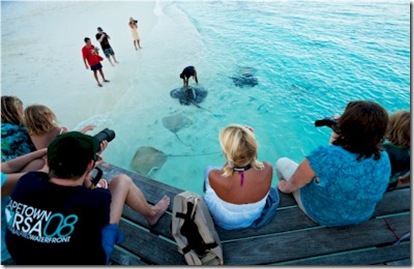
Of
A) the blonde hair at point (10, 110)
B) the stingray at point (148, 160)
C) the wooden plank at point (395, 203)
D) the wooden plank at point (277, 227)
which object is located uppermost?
the blonde hair at point (10, 110)

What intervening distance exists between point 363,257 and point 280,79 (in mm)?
7071

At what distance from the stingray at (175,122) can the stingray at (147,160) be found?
2.97ft

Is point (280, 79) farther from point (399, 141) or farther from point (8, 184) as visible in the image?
point (8, 184)

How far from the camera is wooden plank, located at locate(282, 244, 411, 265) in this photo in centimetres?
209

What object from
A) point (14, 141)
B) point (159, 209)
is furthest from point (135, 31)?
point (159, 209)

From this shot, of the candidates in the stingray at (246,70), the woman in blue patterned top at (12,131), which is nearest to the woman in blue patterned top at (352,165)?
the woman in blue patterned top at (12,131)

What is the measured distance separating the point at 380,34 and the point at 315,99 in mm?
6696

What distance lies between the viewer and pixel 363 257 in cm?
210

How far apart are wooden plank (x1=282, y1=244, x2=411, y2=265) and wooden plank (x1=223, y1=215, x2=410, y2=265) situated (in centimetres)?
4

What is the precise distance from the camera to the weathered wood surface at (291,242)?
6.97ft

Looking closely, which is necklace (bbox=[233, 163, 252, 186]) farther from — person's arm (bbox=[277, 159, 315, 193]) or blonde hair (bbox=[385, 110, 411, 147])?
blonde hair (bbox=[385, 110, 411, 147])

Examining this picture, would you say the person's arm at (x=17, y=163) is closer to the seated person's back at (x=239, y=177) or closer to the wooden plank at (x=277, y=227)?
the seated person's back at (x=239, y=177)

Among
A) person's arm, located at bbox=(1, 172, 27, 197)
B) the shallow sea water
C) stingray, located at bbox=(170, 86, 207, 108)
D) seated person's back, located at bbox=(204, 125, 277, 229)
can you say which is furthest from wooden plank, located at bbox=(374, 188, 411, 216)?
stingray, located at bbox=(170, 86, 207, 108)

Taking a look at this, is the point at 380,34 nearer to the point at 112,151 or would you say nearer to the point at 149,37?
the point at 149,37
